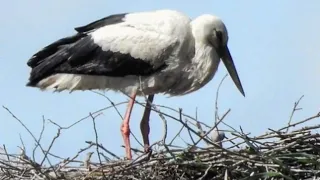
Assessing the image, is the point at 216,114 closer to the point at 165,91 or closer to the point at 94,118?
the point at 94,118

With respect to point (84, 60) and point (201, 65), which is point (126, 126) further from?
point (201, 65)

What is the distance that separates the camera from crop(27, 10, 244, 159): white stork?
832 centimetres

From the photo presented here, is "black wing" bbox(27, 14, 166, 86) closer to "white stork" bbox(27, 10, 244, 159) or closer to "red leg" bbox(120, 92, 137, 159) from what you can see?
"white stork" bbox(27, 10, 244, 159)

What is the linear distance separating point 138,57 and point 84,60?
1.49 ft

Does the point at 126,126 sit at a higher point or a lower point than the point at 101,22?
lower

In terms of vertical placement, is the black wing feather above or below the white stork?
above

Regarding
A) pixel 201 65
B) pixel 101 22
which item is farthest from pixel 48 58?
pixel 201 65

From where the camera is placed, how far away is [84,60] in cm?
862

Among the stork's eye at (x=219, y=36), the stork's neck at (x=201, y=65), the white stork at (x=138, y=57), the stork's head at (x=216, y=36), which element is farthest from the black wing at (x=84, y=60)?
the stork's eye at (x=219, y=36)

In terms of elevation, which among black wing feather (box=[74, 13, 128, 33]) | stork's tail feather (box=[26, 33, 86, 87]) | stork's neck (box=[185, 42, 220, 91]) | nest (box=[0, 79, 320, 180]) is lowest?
nest (box=[0, 79, 320, 180])

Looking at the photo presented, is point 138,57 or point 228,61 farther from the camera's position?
point 228,61

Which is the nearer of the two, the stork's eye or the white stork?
the white stork

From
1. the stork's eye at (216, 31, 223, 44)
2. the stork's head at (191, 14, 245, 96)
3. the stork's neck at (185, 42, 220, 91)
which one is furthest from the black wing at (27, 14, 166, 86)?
the stork's eye at (216, 31, 223, 44)

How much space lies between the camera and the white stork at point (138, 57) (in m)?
8.32
